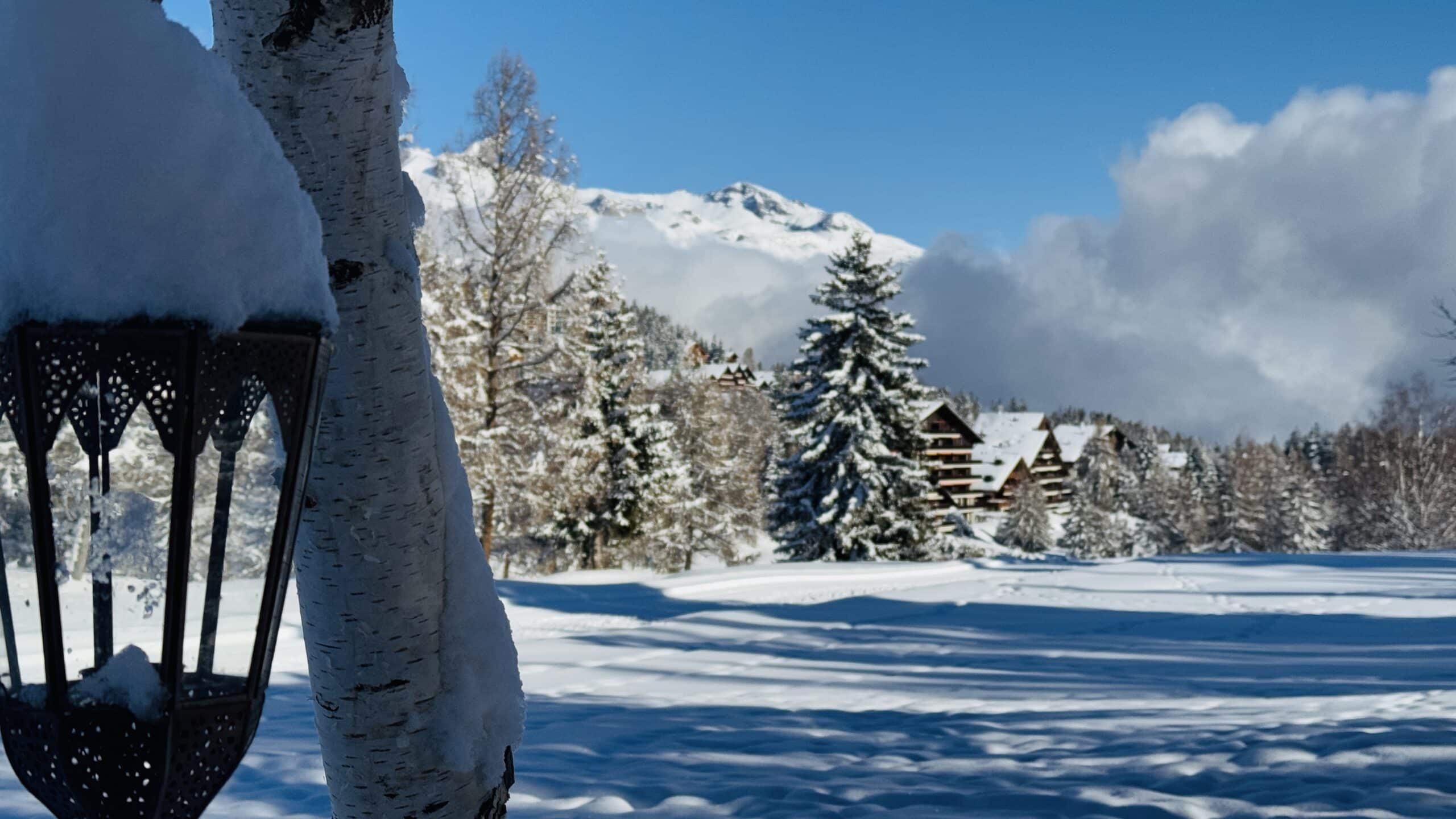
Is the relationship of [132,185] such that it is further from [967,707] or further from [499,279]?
[499,279]

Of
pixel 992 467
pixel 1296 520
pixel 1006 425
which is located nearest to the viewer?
pixel 1296 520

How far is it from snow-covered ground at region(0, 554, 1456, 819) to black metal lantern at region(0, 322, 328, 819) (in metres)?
3.03

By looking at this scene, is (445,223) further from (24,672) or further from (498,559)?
(24,672)

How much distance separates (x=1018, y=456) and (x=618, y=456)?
53.0m

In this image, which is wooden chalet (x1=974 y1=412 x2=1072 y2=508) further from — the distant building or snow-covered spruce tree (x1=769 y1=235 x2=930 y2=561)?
snow-covered spruce tree (x1=769 y1=235 x2=930 y2=561)

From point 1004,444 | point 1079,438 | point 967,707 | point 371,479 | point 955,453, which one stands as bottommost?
point 967,707

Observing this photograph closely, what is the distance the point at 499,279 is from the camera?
16.0 meters

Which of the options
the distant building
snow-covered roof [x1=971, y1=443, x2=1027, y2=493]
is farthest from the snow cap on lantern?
the distant building

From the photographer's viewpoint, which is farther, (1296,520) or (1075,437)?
(1075,437)

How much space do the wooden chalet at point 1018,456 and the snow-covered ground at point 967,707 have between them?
58.4m

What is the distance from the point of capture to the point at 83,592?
1.04 m

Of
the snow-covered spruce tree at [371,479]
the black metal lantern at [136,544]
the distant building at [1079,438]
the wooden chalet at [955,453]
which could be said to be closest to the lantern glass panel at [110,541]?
the black metal lantern at [136,544]

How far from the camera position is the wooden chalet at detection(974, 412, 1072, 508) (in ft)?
237

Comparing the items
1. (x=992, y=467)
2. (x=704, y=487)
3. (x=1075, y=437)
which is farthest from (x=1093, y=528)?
(x=1075, y=437)
